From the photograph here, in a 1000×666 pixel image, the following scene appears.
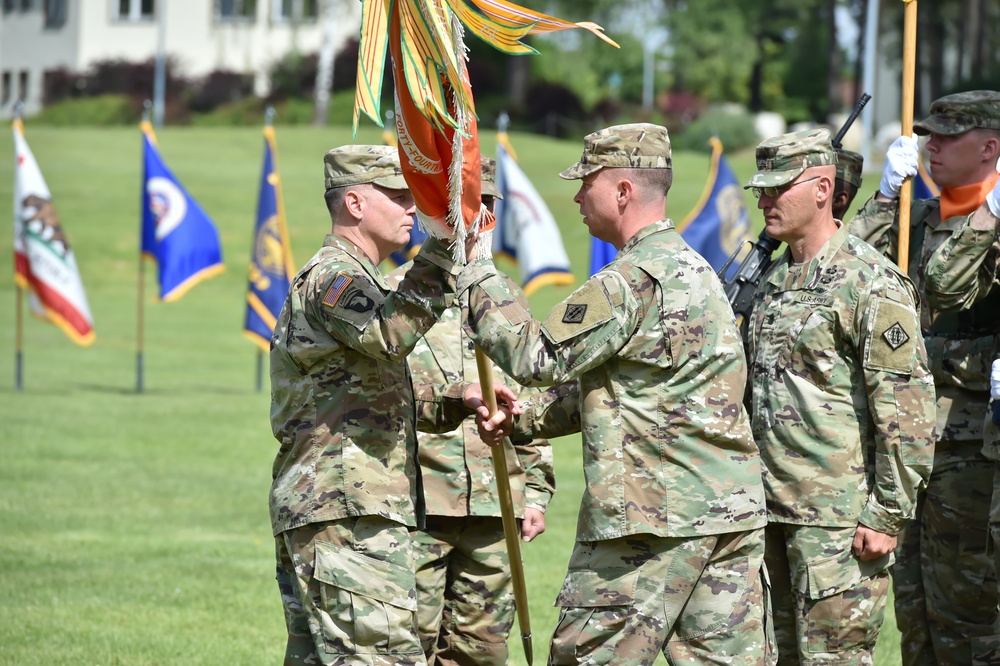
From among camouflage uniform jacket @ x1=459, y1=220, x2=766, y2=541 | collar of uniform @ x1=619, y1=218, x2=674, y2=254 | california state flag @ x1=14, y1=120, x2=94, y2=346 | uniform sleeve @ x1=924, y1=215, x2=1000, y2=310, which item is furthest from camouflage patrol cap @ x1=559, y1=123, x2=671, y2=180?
california state flag @ x1=14, y1=120, x2=94, y2=346

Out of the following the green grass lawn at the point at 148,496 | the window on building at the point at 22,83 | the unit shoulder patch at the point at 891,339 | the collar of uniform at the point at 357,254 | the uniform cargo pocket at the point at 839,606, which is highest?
the window on building at the point at 22,83

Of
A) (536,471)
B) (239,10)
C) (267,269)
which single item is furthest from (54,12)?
(536,471)

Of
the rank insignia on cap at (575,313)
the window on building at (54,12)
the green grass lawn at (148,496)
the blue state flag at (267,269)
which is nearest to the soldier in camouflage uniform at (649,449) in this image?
the rank insignia on cap at (575,313)

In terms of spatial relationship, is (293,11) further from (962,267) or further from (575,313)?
(575,313)

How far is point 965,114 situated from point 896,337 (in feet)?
4.82

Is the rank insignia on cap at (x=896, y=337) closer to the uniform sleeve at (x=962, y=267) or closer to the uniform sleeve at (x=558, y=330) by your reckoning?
the uniform sleeve at (x=962, y=267)

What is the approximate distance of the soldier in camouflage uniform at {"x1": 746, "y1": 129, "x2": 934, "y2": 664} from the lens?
17.5 feet

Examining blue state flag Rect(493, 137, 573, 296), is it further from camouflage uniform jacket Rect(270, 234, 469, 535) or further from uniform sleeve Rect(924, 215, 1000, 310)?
camouflage uniform jacket Rect(270, 234, 469, 535)

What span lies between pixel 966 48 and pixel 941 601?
5429 centimetres

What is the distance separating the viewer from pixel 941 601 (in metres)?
6.37

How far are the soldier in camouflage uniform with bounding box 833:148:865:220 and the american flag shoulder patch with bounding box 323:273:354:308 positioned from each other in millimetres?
2755

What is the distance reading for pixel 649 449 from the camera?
15.6 feet

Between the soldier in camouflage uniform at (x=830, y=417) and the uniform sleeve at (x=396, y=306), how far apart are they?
5.50 feet

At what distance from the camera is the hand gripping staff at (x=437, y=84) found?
4254 millimetres
